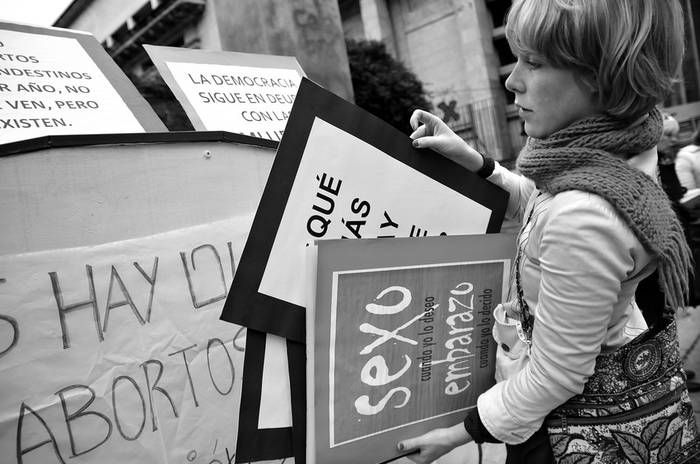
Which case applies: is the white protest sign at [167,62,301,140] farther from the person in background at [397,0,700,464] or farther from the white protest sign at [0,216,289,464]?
the person in background at [397,0,700,464]

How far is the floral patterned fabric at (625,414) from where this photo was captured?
0.86 m

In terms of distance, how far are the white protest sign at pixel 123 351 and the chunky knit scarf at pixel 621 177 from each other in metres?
0.90

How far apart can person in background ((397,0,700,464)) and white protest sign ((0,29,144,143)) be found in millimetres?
1200

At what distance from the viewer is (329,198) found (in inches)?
39.0

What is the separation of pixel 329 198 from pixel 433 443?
1.72 ft

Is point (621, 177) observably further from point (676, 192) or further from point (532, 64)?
point (676, 192)

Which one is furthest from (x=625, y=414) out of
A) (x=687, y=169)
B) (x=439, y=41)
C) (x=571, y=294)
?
(x=439, y=41)

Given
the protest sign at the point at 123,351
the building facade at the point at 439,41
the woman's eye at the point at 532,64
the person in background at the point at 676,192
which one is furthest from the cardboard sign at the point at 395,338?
the building facade at the point at 439,41

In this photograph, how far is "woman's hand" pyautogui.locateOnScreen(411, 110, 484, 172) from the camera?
3.56ft

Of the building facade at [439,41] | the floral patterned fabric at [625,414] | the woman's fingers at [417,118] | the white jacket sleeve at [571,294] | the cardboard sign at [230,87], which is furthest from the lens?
the building facade at [439,41]

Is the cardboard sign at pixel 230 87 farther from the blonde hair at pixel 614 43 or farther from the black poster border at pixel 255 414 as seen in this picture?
the blonde hair at pixel 614 43

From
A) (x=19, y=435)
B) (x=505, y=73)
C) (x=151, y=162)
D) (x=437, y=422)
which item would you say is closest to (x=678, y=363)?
(x=437, y=422)

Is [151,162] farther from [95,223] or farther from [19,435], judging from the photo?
[19,435]

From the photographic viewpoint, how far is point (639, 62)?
80 centimetres
